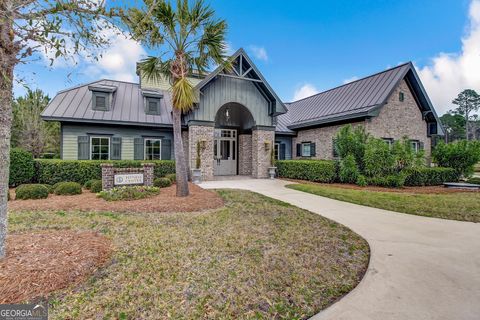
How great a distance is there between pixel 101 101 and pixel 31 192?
24.3 feet

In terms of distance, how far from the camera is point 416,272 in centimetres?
326

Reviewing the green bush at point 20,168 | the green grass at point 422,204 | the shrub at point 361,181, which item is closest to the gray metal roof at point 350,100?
the shrub at point 361,181

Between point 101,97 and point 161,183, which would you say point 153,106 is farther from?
point 161,183

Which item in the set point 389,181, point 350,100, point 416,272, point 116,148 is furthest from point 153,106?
point 416,272

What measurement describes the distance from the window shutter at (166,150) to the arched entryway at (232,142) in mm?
3024

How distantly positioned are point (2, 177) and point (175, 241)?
2.56 m

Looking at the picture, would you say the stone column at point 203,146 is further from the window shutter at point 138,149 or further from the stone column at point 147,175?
the stone column at point 147,175

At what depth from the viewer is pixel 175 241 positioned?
416cm

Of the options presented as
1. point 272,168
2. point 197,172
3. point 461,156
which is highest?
point 461,156

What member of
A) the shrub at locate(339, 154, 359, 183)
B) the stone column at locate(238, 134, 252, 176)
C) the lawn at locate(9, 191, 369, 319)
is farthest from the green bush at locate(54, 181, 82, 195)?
the shrub at locate(339, 154, 359, 183)

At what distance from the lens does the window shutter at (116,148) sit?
13.3 m

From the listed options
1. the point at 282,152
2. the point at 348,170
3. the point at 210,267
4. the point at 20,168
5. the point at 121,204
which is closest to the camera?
the point at 210,267

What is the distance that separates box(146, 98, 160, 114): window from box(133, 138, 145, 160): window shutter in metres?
1.99

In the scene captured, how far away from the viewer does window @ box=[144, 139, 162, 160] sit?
14195 millimetres
